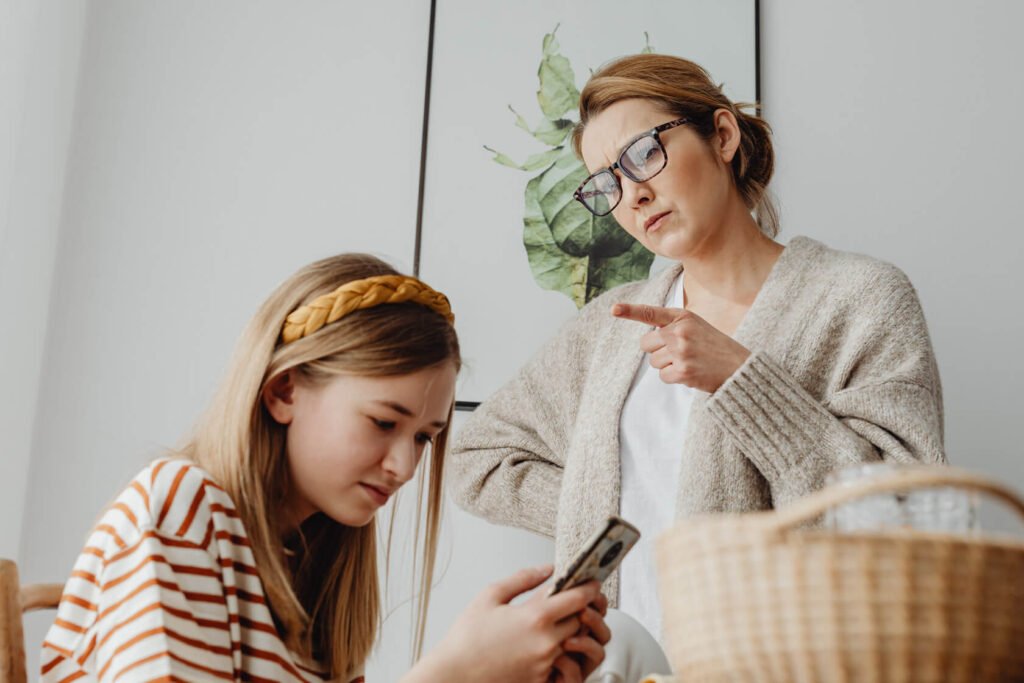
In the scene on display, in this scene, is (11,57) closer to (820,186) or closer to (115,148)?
(115,148)

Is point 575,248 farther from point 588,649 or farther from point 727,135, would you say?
point 588,649

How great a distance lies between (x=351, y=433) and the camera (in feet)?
3.36

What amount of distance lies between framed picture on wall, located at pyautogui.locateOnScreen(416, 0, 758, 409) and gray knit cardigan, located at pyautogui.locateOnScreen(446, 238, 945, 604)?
0.15m

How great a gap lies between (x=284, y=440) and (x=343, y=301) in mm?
156

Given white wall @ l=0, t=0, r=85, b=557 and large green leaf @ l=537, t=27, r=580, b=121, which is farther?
large green leaf @ l=537, t=27, r=580, b=121

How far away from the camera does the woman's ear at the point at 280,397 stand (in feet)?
3.44

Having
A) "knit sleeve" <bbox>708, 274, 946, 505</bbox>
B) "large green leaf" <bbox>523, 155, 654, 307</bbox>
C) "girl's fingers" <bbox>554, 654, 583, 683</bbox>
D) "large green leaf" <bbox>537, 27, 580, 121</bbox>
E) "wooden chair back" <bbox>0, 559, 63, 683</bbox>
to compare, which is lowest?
"wooden chair back" <bbox>0, 559, 63, 683</bbox>

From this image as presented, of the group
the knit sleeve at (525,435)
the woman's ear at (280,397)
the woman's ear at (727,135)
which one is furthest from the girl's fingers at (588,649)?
the woman's ear at (727,135)

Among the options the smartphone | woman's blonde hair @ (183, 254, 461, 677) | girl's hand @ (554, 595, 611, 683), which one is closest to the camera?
the smartphone

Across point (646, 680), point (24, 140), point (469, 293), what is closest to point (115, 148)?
point (24, 140)

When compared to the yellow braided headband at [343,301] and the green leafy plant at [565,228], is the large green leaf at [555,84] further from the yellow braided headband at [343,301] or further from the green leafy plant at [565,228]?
the yellow braided headband at [343,301]

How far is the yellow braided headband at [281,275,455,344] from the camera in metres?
1.04

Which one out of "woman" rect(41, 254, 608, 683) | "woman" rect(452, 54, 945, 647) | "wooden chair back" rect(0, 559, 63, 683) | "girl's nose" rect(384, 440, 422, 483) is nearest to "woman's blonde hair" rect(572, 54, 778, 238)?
"woman" rect(452, 54, 945, 647)

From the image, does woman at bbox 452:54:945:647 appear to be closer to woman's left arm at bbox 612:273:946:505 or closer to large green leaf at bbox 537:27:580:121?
woman's left arm at bbox 612:273:946:505
